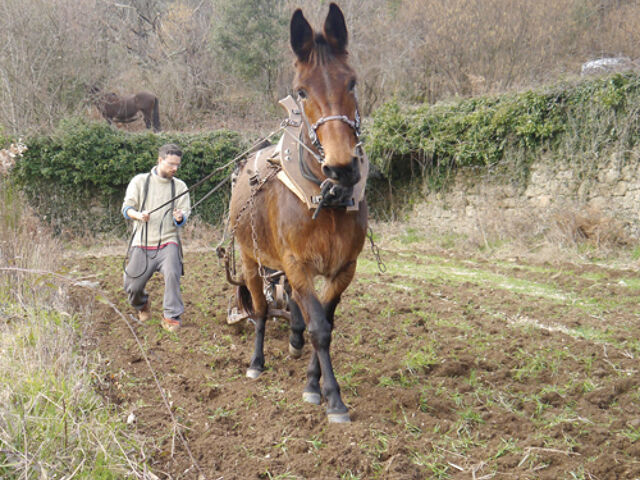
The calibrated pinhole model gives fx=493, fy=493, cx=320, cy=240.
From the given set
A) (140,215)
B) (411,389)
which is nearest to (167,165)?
(140,215)

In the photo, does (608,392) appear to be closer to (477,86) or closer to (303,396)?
(303,396)

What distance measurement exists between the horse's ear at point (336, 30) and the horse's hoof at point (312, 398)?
90.5 inches

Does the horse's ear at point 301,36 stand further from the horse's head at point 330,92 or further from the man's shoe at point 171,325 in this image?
the man's shoe at point 171,325

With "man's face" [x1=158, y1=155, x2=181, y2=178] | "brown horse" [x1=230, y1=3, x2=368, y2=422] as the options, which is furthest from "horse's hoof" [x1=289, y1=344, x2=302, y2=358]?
"man's face" [x1=158, y1=155, x2=181, y2=178]

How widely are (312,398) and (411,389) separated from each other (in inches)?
29.0

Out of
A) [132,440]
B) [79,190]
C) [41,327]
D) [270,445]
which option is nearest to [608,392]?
[270,445]

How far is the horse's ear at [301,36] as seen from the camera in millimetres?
3027

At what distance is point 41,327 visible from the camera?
364 centimetres

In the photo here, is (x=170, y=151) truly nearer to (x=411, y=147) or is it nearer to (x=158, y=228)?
(x=158, y=228)

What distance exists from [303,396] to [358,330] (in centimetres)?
183

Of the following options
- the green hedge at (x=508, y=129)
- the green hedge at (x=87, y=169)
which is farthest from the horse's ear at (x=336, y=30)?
the green hedge at (x=87, y=169)

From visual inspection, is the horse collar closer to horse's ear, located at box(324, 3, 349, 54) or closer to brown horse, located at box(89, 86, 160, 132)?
horse's ear, located at box(324, 3, 349, 54)

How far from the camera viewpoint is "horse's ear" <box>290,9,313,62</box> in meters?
3.03

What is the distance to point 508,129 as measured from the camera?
11617mm
